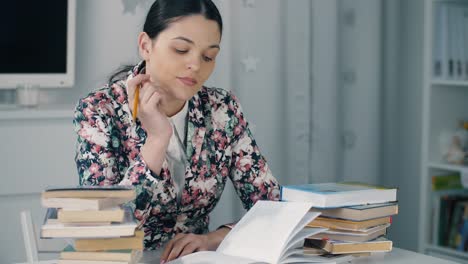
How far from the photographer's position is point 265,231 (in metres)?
1.57

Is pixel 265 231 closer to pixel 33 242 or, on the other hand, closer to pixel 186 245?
pixel 186 245

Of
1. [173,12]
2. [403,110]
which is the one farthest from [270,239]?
[403,110]

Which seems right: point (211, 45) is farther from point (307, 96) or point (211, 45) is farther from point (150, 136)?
point (307, 96)

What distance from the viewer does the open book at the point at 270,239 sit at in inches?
59.3

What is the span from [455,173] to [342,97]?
0.61m

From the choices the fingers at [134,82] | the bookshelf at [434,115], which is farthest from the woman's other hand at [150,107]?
the bookshelf at [434,115]

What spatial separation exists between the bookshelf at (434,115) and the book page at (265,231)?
1702mm

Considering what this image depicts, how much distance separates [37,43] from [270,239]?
164 centimetres

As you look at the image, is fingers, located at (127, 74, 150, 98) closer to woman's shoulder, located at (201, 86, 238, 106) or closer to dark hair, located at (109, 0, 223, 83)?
dark hair, located at (109, 0, 223, 83)

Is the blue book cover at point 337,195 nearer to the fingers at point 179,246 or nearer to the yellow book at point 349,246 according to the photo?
the yellow book at point 349,246

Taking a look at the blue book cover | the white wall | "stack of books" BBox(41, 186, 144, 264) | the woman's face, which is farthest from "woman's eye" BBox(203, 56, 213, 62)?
the white wall

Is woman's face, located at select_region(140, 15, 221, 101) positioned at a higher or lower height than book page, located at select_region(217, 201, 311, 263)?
higher

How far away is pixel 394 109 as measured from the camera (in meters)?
3.69

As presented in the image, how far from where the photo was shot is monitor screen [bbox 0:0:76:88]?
2805 mm
